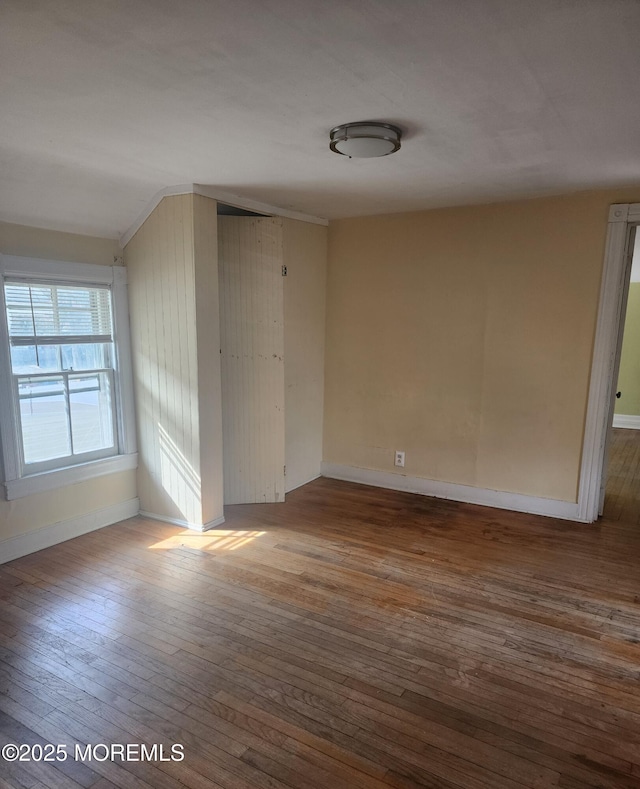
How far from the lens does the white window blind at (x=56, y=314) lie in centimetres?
325

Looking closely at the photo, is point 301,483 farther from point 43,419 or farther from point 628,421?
point 628,421

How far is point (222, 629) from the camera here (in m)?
2.56

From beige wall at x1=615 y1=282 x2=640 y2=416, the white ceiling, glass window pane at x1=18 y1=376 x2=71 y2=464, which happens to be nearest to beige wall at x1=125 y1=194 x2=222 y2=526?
the white ceiling

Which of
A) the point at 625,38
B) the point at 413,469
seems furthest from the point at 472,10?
the point at 413,469

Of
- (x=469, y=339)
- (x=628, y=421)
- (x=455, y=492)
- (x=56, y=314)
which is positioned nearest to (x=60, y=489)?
(x=56, y=314)

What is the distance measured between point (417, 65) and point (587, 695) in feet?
8.38

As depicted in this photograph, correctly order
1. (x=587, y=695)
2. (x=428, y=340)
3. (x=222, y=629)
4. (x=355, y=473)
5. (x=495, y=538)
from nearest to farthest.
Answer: (x=587, y=695), (x=222, y=629), (x=495, y=538), (x=428, y=340), (x=355, y=473)

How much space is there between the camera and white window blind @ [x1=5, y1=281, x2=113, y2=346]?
3.25 metres

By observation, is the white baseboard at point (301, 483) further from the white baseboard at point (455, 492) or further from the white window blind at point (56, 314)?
the white window blind at point (56, 314)

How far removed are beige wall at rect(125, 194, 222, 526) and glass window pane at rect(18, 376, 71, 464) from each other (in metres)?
0.57

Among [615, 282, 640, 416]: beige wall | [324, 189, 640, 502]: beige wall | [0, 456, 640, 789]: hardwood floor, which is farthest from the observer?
[615, 282, 640, 416]: beige wall

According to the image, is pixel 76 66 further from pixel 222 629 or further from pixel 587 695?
pixel 587 695

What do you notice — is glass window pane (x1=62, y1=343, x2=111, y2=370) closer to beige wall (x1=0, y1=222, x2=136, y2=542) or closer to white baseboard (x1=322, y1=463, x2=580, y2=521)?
beige wall (x1=0, y1=222, x2=136, y2=542)

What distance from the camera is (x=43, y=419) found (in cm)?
345
